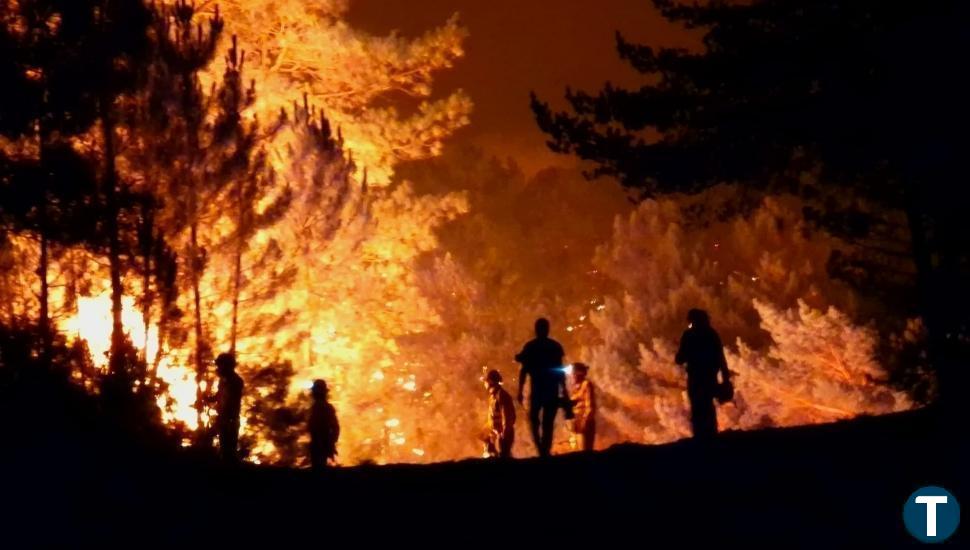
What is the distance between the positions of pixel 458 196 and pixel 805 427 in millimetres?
20293

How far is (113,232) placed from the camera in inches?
631

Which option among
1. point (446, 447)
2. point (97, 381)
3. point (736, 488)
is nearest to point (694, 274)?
point (446, 447)

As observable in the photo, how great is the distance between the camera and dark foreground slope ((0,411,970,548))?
31.6ft

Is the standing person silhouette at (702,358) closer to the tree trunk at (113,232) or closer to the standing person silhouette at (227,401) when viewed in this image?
the standing person silhouette at (227,401)

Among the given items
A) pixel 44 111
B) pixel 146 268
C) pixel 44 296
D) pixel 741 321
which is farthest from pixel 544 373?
pixel 741 321

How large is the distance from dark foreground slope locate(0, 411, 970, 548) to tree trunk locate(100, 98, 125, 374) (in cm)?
476

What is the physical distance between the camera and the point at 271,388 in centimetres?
1834

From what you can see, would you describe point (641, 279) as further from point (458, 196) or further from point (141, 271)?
point (141, 271)

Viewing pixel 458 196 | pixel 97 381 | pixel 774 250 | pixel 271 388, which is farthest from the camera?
pixel 774 250

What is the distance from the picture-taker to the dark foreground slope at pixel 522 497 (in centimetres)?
963

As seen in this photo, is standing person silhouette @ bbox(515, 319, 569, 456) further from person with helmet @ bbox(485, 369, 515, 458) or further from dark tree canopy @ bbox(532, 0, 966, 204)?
dark tree canopy @ bbox(532, 0, 966, 204)

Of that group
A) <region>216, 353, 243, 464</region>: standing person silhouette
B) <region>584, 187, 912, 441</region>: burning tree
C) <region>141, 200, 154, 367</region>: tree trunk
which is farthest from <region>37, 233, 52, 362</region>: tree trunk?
<region>584, 187, 912, 441</region>: burning tree

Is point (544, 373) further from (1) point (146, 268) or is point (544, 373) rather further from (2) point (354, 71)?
(2) point (354, 71)

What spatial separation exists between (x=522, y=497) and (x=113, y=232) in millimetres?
7728
